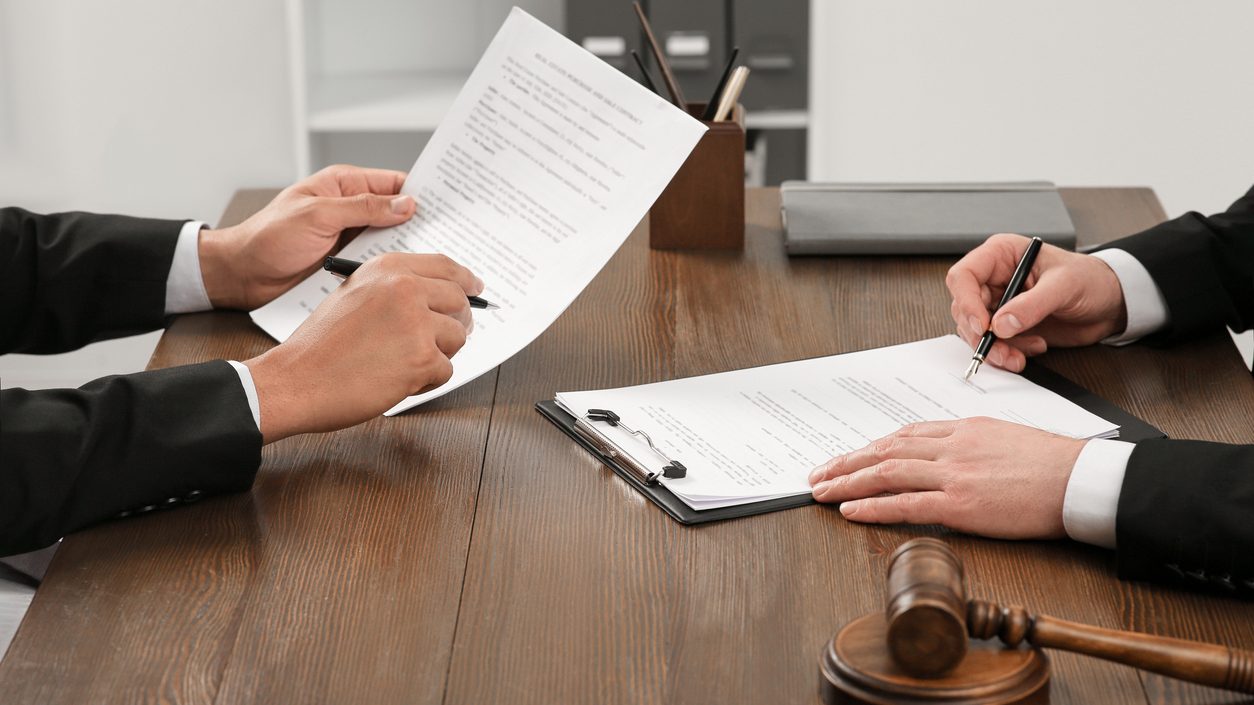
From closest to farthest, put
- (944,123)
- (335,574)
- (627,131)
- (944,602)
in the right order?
1. (944,602)
2. (335,574)
3. (627,131)
4. (944,123)

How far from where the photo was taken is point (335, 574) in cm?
82

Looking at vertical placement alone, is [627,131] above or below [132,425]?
above

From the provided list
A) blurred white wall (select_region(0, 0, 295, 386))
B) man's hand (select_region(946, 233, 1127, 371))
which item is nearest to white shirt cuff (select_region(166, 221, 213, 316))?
man's hand (select_region(946, 233, 1127, 371))

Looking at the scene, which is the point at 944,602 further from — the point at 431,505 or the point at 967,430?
the point at 431,505

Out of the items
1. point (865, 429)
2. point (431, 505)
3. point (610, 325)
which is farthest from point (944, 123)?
point (431, 505)

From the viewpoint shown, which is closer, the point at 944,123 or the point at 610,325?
the point at 610,325

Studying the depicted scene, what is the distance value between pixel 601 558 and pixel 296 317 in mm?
537

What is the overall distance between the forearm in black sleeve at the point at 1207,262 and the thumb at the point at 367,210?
725mm

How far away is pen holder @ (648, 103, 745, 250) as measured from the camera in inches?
55.7

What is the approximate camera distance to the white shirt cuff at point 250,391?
0.96m

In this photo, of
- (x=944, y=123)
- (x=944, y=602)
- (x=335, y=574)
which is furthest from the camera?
(x=944, y=123)

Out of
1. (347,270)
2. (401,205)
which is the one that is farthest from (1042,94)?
(347,270)

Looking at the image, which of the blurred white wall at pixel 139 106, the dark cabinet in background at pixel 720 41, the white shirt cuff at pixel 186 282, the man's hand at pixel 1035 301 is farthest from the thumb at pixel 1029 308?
the blurred white wall at pixel 139 106

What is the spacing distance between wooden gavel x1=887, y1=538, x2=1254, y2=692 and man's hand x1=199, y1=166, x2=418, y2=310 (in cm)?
75
